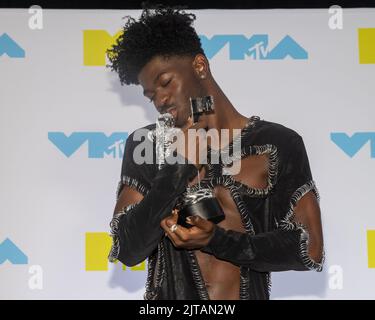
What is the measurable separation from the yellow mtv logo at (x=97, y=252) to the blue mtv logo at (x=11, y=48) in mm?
937

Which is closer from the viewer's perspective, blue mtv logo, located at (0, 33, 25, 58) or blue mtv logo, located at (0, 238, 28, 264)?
blue mtv logo, located at (0, 238, 28, 264)

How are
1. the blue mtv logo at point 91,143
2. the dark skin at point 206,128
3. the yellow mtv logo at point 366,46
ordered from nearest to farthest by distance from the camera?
the dark skin at point 206,128, the blue mtv logo at point 91,143, the yellow mtv logo at point 366,46

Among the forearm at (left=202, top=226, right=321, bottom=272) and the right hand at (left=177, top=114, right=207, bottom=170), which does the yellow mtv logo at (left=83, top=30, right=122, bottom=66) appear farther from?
the forearm at (left=202, top=226, right=321, bottom=272)

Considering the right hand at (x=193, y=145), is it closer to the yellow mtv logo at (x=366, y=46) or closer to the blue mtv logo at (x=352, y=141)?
the blue mtv logo at (x=352, y=141)

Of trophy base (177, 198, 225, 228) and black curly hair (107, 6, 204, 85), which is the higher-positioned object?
black curly hair (107, 6, 204, 85)

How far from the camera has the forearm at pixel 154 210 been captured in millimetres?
2295

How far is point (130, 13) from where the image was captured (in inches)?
141

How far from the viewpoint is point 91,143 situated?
3490 mm

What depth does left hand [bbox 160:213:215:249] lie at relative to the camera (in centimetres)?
229

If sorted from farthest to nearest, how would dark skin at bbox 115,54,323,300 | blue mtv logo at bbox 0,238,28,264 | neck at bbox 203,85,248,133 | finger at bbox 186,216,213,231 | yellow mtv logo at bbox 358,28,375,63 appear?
yellow mtv logo at bbox 358,28,375,63
blue mtv logo at bbox 0,238,28,264
neck at bbox 203,85,248,133
dark skin at bbox 115,54,323,300
finger at bbox 186,216,213,231

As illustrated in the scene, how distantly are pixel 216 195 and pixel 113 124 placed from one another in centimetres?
109

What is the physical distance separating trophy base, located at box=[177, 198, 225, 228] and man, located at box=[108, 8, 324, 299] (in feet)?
0.06
